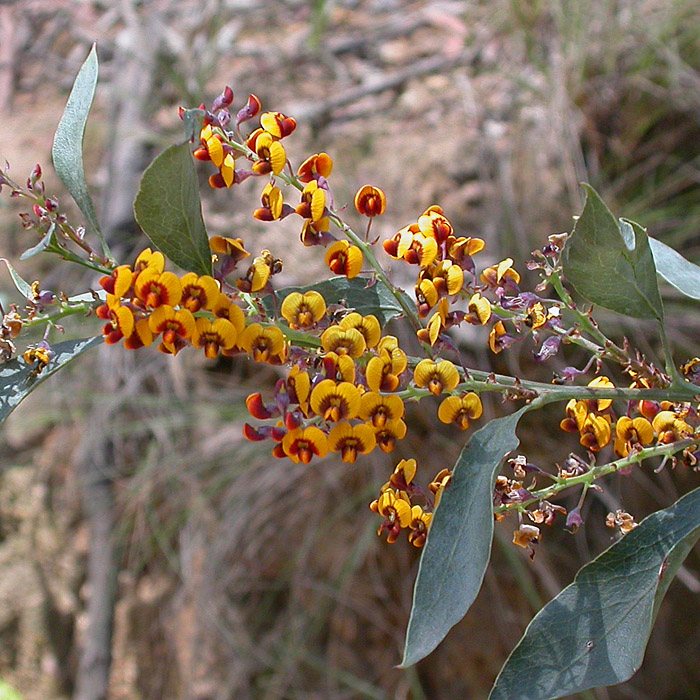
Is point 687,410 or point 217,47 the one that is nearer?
point 687,410

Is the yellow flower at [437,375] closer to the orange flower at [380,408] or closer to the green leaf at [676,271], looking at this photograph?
the orange flower at [380,408]

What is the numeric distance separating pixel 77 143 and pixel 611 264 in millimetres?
363

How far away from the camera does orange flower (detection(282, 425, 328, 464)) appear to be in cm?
45

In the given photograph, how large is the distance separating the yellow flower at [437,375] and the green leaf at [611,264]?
10 centimetres

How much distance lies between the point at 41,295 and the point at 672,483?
1.67 m

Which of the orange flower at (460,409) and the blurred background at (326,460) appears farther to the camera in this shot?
the blurred background at (326,460)

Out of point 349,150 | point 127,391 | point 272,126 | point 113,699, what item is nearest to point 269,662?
point 113,699

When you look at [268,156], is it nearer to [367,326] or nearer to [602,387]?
[367,326]

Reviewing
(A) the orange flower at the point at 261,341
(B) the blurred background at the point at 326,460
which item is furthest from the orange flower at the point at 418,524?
(B) the blurred background at the point at 326,460

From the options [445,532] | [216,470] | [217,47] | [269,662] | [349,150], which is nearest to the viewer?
[445,532]

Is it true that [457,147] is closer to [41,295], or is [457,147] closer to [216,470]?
[216,470]

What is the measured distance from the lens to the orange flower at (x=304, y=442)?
1.47 ft

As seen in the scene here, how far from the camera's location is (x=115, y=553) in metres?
1.85

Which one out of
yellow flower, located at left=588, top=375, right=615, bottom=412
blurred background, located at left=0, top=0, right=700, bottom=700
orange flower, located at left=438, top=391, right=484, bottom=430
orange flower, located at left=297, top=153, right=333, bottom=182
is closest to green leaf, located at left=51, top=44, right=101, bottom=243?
orange flower, located at left=297, top=153, right=333, bottom=182
